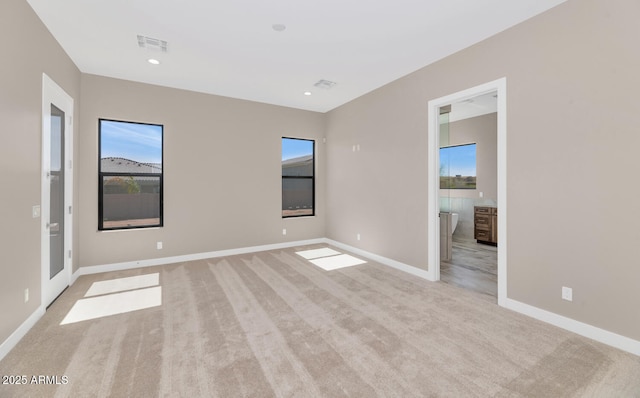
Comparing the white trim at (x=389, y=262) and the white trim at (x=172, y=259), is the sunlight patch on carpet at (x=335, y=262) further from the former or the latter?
the white trim at (x=172, y=259)

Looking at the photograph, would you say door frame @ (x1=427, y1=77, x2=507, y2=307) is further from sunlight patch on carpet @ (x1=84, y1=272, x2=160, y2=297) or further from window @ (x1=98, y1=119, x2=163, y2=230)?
window @ (x1=98, y1=119, x2=163, y2=230)

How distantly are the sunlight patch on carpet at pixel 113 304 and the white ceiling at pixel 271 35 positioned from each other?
3061 millimetres

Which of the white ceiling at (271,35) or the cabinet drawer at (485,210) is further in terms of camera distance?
the cabinet drawer at (485,210)

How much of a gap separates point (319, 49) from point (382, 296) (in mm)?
3158

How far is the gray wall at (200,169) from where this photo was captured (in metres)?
4.21

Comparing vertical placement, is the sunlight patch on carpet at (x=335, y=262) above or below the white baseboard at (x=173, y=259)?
below

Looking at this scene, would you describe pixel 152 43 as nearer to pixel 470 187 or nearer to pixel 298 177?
pixel 298 177

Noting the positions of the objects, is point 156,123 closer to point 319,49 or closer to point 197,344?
point 319,49

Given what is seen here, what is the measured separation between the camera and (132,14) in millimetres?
2744

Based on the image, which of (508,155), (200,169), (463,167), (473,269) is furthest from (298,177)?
(463,167)

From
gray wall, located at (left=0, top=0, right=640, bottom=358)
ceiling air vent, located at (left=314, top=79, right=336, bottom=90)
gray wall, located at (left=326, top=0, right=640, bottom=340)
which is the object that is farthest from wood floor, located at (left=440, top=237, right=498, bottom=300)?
ceiling air vent, located at (left=314, top=79, right=336, bottom=90)

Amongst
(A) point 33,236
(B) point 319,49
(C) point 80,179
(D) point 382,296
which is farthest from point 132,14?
(D) point 382,296

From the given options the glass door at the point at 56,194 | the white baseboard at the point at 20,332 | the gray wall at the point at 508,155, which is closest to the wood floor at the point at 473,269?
the gray wall at the point at 508,155

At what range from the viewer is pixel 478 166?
6750 millimetres
